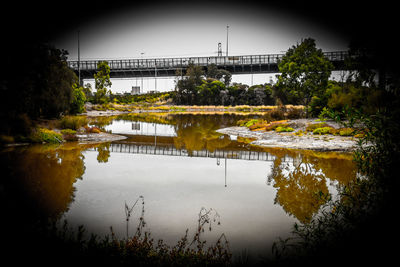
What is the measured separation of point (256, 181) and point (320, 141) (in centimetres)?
743

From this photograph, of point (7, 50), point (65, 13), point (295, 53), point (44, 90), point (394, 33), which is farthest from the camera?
point (295, 53)

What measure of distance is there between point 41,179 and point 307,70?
73.0 ft

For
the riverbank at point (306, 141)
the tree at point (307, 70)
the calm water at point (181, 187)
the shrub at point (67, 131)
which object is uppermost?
the tree at point (307, 70)

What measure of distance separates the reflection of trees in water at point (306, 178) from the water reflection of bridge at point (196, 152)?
0.54m

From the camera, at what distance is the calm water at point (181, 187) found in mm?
4238

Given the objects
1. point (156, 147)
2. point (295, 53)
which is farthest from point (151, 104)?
point (156, 147)

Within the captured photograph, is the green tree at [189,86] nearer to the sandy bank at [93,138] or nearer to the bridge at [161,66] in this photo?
the bridge at [161,66]

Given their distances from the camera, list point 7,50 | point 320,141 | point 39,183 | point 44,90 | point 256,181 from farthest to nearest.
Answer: point 320,141, point 256,181, point 39,183, point 44,90, point 7,50

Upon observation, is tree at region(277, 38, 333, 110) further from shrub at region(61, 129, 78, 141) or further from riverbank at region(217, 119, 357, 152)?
shrub at region(61, 129, 78, 141)

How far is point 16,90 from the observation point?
2.74 m

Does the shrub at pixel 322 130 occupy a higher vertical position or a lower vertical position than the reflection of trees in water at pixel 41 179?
higher

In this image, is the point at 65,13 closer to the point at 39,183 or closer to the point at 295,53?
the point at 39,183

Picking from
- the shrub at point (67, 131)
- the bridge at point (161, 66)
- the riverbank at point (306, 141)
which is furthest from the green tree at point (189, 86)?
the shrub at point (67, 131)

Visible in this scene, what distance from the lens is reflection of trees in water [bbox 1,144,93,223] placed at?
472cm
